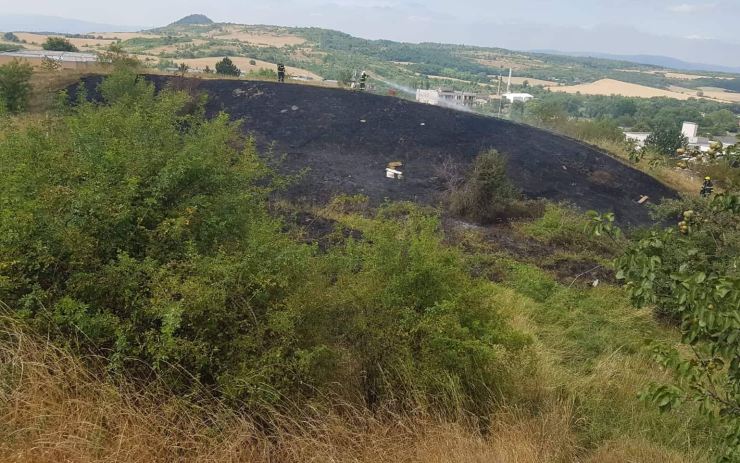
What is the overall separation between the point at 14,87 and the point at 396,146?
10.9 meters

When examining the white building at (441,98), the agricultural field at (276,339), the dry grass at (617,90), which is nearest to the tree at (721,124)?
the agricultural field at (276,339)

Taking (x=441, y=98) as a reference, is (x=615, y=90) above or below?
above

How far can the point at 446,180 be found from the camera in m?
12.9

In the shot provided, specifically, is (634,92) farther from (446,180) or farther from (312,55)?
(446,180)

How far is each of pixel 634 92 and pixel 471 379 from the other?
3304 inches

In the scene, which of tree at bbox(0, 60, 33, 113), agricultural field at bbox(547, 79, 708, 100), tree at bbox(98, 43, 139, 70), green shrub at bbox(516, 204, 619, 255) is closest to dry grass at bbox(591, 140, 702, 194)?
green shrub at bbox(516, 204, 619, 255)

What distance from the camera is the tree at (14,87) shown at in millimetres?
14164

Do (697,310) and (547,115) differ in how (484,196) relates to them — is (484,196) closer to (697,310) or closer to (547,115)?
(697,310)

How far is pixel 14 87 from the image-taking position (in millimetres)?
14477

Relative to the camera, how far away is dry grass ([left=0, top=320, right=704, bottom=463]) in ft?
8.05

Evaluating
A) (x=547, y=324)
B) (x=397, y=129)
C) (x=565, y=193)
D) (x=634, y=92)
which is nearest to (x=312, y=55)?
(x=634, y=92)

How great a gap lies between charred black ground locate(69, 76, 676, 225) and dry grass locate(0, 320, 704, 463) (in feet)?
27.6

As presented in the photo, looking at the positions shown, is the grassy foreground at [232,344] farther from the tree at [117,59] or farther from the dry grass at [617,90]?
the dry grass at [617,90]

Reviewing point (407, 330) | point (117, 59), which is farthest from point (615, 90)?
point (407, 330)
